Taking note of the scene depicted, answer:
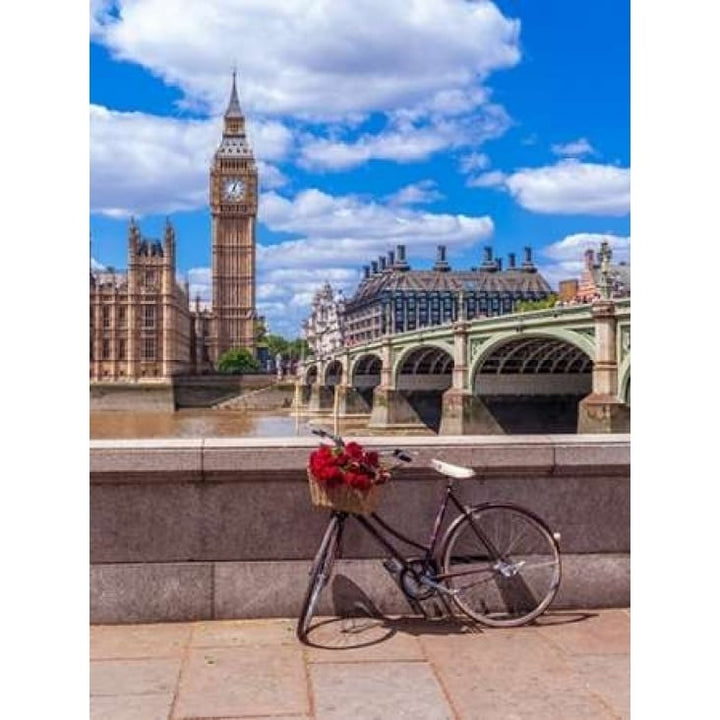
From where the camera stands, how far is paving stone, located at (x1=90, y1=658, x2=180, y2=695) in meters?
3.53

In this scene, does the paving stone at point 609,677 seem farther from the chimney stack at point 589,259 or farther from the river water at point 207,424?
the chimney stack at point 589,259

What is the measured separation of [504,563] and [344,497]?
2.74 feet

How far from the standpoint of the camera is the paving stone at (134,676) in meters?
3.53

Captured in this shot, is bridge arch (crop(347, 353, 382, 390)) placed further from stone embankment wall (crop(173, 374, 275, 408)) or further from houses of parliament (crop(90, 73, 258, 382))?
houses of parliament (crop(90, 73, 258, 382))

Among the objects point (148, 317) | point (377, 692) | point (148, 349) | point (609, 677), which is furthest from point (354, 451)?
point (148, 317)

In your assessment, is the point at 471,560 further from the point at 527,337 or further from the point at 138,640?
the point at 527,337

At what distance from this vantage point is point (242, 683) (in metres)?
3.60

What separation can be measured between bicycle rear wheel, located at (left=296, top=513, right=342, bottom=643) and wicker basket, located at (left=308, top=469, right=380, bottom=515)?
98 mm

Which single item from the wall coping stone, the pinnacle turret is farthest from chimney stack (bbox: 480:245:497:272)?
the wall coping stone

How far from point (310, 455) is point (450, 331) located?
4145 cm
